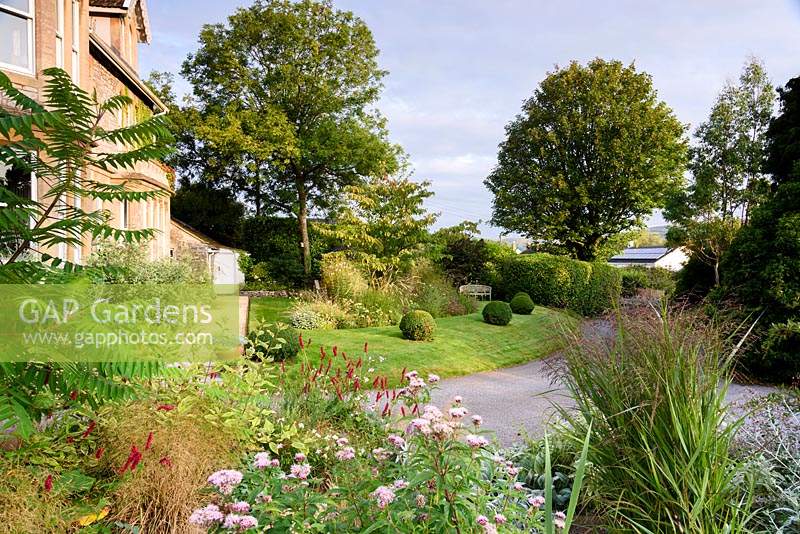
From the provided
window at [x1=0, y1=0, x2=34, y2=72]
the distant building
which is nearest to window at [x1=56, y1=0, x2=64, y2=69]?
window at [x1=0, y1=0, x2=34, y2=72]

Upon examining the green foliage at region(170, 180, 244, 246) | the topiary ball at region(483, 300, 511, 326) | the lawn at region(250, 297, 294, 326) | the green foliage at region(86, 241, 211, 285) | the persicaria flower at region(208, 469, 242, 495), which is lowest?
the lawn at region(250, 297, 294, 326)

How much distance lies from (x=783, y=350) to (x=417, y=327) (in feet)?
19.1

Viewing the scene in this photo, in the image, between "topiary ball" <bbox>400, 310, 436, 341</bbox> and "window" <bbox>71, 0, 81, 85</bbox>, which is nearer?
"topiary ball" <bbox>400, 310, 436, 341</bbox>

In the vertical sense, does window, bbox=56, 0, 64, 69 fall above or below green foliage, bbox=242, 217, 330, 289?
above

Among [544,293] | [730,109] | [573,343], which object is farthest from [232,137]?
[573,343]

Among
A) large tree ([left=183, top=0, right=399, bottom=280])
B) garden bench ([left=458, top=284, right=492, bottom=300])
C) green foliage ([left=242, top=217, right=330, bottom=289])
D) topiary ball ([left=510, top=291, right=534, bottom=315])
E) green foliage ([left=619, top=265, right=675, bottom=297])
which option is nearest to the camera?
topiary ball ([left=510, top=291, right=534, bottom=315])

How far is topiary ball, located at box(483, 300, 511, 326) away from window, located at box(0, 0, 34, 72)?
34.0 ft

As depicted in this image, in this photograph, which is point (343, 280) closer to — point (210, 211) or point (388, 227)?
point (388, 227)

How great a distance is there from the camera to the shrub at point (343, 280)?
12.5 m

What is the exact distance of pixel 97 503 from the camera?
271 cm

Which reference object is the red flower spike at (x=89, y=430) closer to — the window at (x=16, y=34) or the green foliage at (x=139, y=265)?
the green foliage at (x=139, y=265)

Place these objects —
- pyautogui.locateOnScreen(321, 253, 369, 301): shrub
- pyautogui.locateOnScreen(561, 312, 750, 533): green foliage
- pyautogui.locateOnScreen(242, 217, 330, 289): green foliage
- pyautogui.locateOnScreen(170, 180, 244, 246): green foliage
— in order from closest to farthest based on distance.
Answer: pyautogui.locateOnScreen(561, 312, 750, 533): green foliage → pyautogui.locateOnScreen(321, 253, 369, 301): shrub → pyautogui.locateOnScreen(242, 217, 330, 289): green foliage → pyautogui.locateOnScreen(170, 180, 244, 246): green foliage

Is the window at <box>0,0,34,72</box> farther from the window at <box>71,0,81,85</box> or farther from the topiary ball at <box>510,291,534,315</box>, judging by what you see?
the topiary ball at <box>510,291,534,315</box>

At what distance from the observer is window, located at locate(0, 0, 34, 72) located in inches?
334
